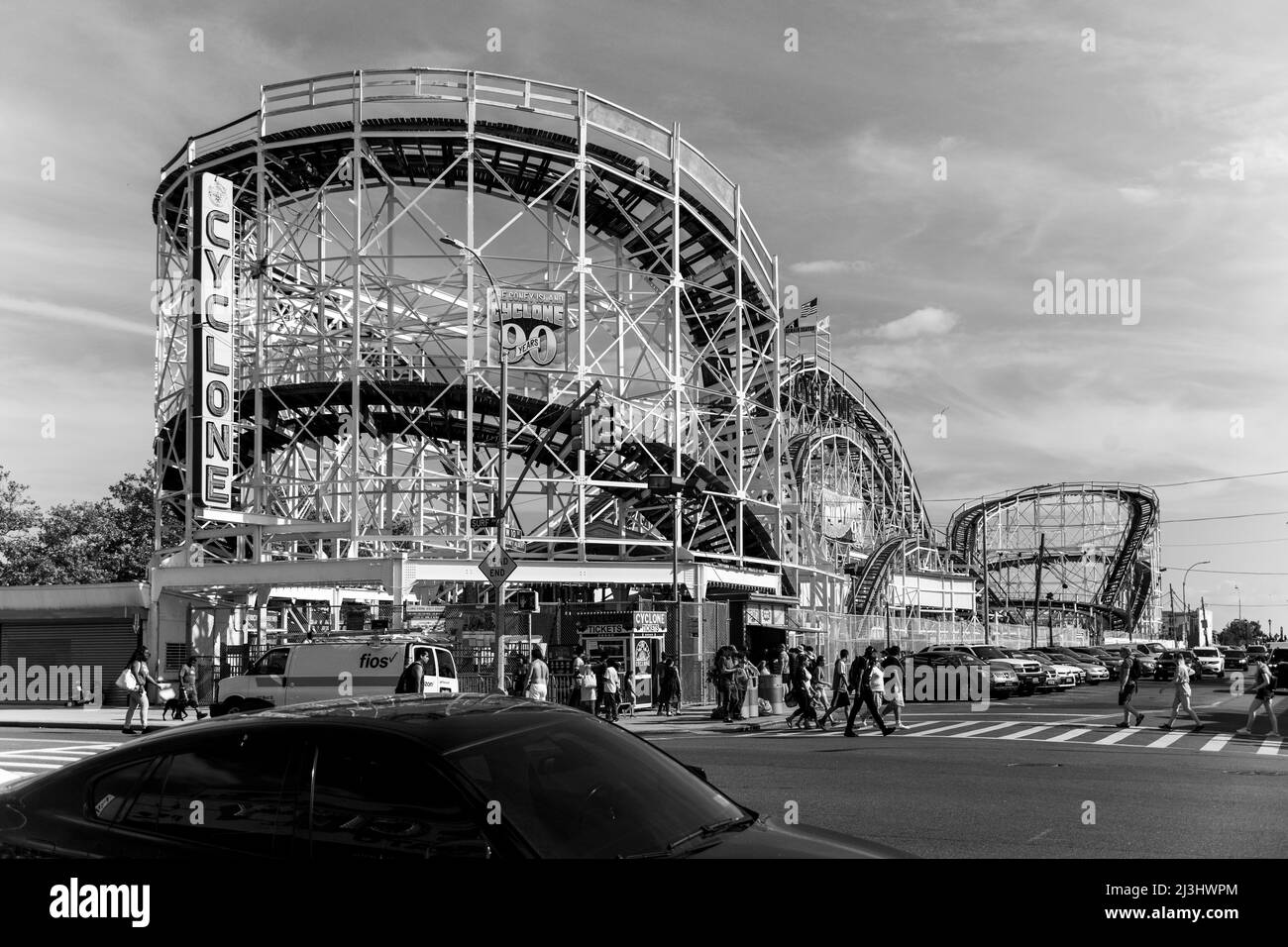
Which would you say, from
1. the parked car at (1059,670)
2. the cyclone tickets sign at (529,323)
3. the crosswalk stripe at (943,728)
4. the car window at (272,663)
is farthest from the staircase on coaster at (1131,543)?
the car window at (272,663)

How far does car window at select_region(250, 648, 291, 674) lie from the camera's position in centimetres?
2478

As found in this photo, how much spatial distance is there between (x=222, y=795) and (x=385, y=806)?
0.73m

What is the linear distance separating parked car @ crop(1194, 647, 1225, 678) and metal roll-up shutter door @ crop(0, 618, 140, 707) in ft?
161

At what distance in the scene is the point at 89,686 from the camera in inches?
1435

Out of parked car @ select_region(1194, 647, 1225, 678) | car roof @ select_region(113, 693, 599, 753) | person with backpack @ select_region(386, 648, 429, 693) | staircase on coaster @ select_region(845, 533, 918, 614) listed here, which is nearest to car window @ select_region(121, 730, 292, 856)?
car roof @ select_region(113, 693, 599, 753)

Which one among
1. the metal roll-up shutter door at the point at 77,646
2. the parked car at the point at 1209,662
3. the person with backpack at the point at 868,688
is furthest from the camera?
the parked car at the point at 1209,662

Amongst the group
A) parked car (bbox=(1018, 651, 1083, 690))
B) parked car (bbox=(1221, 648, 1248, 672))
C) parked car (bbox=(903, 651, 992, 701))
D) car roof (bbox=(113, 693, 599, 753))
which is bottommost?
parked car (bbox=(1221, 648, 1248, 672))

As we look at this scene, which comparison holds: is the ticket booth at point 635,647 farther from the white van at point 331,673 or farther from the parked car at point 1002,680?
the parked car at point 1002,680

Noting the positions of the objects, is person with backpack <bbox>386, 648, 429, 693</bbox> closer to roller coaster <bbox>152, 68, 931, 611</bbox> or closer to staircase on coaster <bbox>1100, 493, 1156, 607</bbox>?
roller coaster <bbox>152, 68, 931, 611</bbox>

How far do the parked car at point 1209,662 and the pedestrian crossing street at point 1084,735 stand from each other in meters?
37.2

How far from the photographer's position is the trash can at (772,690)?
30.2m

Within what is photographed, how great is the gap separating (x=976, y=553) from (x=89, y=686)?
8084 centimetres
